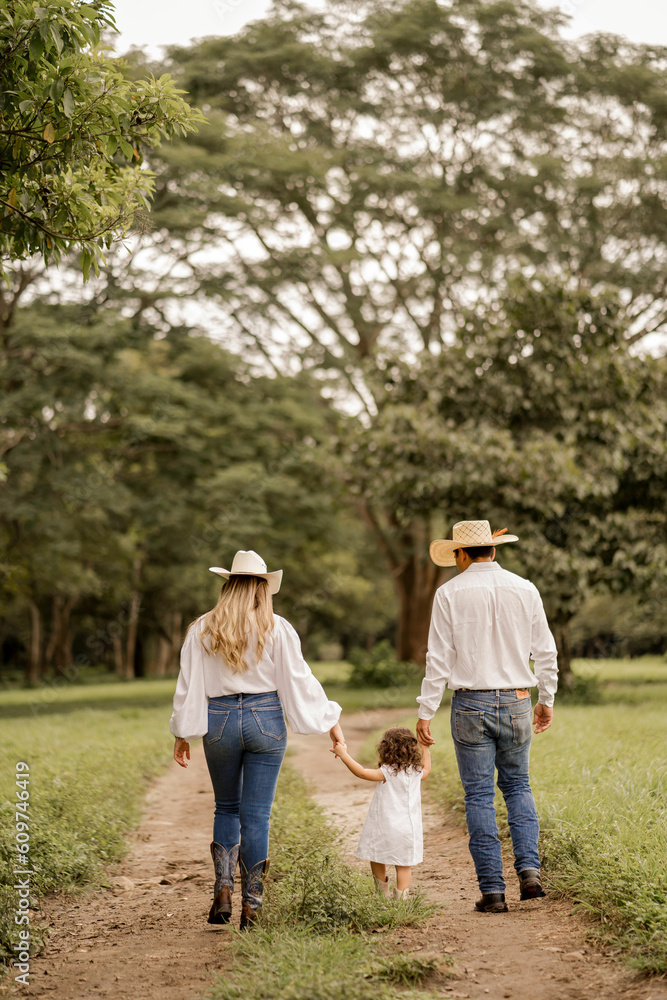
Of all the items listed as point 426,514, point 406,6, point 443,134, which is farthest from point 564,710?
point 406,6

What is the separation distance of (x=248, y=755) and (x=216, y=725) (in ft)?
0.75

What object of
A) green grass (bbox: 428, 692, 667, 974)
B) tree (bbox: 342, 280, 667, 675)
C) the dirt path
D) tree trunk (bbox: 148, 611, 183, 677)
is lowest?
tree trunk (bbox: 148, 611, 183, 677)

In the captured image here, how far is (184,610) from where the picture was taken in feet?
128

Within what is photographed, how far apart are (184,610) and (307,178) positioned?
24253 mm

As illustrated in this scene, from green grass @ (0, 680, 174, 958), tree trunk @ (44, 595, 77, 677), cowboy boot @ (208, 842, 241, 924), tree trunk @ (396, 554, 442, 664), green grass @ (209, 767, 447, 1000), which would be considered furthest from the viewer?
tree trunk @ (44, 595, 77, 677)

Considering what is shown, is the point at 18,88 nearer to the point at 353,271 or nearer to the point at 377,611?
the point at 353,271

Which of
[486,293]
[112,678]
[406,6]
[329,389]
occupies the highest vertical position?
[406,6]

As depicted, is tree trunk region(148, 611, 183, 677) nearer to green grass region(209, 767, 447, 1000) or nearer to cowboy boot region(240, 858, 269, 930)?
green grass region(209, 767, 447, 1000)

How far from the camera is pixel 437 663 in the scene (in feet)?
16.5

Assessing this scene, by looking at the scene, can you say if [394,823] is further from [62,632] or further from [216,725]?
[62,632]

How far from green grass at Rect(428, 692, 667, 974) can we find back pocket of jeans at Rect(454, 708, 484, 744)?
87cm

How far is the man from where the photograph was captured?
4.93 metres

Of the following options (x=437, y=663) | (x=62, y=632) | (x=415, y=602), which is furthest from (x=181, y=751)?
(x=62, y=632)

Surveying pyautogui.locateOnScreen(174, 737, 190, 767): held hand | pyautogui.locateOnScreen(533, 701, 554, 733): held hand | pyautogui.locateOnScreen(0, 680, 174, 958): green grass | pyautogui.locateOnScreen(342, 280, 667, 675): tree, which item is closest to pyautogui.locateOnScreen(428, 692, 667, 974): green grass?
pyautogui.locateOnScreen(533, 701, 554, 733): held hand
